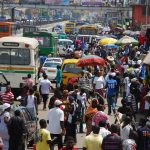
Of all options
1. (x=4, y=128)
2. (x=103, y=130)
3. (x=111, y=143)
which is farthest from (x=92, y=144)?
(x=4, y=128)

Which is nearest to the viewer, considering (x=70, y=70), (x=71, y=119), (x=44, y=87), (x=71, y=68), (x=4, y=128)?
(x=4, y=128)

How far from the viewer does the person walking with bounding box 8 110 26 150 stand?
15492 millimetres

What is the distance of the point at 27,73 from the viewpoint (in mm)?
28328

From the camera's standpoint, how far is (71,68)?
3259cm

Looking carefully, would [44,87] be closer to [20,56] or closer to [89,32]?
[20,56]

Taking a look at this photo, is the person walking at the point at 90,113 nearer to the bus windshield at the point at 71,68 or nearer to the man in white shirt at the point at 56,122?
the man in white shirt at the point at 56,122

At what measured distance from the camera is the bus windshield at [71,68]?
1277 inches

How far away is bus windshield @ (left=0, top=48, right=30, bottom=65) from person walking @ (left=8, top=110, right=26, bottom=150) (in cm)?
1289

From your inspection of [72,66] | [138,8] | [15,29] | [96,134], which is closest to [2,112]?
[96,134]

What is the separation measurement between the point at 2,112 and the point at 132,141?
350 cm

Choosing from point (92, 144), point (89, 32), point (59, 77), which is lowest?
point (89, 32)

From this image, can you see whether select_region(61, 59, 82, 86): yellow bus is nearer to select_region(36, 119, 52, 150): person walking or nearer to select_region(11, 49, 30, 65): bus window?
select_region(11, 49, 30, 65): bus window

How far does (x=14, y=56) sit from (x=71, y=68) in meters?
4.52

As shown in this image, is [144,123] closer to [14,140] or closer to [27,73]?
[14,140]
